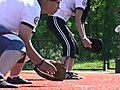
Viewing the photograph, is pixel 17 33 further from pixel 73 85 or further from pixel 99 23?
pixel 99 23

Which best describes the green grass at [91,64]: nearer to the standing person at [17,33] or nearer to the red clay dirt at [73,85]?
the red clay dirt at [73,85]

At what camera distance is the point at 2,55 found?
5.20 meters

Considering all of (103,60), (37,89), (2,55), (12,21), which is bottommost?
(103,60)

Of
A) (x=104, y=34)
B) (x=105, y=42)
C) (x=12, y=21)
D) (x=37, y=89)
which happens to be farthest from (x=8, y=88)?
(x=104, y=34)

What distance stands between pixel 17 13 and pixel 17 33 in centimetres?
23

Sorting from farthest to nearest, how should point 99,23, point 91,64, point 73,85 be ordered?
1. point 99,23
2. point 91,64
3. point 73,85

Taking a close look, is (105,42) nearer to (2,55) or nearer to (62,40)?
(62,40)

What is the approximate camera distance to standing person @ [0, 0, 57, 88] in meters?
5.16

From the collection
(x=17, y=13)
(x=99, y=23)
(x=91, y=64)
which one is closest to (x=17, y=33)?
(x=17, y=13)

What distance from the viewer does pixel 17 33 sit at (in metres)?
5.50

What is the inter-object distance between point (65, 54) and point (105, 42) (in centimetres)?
1440

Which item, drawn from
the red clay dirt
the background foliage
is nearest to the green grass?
the background foliage

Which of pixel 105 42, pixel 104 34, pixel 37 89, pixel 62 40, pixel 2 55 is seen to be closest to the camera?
pixel 2 55

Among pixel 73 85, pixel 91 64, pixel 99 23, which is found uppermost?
pixel 73 85
